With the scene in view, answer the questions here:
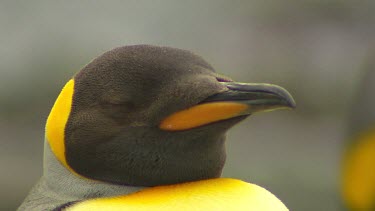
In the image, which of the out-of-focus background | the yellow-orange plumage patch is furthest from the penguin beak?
the yellow-orange plumage patch

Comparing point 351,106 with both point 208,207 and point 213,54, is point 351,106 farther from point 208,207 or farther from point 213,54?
point 208,207

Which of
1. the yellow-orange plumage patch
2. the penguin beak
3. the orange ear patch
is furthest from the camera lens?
the yellow-orange plumage patch

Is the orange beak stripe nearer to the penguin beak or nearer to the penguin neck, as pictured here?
the penguin beak

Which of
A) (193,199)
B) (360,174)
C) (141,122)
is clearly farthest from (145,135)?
(360,174)

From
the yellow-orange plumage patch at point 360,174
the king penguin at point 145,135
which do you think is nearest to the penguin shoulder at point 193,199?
the king penguin at point 145,135

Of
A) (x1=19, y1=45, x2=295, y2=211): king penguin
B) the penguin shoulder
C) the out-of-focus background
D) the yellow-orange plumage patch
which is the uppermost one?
(x1=19, y1=45, x2=295, y2=211): king penguin

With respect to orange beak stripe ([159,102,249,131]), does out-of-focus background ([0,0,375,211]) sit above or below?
below

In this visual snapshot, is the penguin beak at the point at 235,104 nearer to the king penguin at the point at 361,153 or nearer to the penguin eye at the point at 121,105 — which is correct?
the penguin eye at the point at 121,105

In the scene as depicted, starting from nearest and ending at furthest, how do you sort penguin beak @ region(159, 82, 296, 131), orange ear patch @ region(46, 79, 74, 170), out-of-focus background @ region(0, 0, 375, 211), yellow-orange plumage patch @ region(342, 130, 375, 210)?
penguin beak @ region(159, 82, 296, 131) < orange ear patch @ region(46, 79, 74, 170) < out-of-focus background @ region(0, 0, 375, 211) < yellow-orange plumage patch @ region(342, 130, 375, 210)
